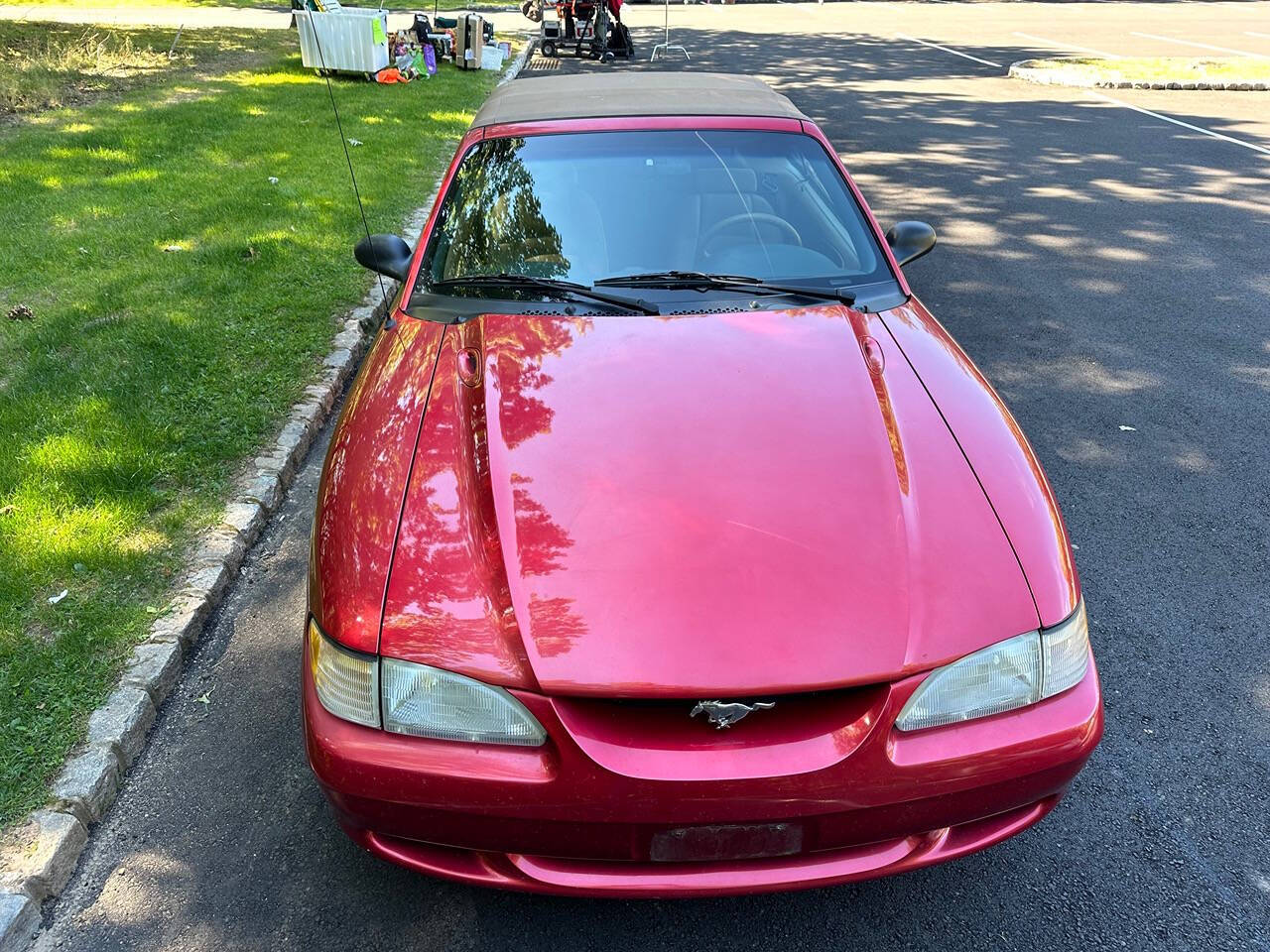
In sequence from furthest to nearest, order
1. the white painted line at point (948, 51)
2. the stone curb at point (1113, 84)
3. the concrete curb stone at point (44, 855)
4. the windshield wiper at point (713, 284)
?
the white painted line at point (948, 51) < the stone curb at point (1113, 84) < the windshield wiper at point (713, 284) < the concrete curb stone at point (44, 855)

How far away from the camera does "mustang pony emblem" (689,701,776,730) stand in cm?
175

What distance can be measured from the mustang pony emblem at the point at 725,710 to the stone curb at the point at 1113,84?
49.5 ft

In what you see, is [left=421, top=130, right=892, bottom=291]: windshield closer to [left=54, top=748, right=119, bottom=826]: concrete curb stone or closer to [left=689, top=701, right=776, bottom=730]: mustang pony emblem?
[left=689, top=701, right=776, bottom=730]: mustang pony emblem

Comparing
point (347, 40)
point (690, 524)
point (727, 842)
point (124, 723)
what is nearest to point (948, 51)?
point (347, 40)

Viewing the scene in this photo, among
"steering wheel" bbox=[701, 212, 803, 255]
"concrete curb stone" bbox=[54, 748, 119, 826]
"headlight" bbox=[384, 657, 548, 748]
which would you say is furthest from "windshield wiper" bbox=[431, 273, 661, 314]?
"concrete curb stone" bbox=[54, 748, 119, 826]

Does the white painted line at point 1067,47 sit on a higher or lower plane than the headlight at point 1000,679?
higher

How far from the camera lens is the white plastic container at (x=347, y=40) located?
38.7 feet

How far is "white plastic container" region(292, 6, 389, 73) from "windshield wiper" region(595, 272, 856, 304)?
1065 centimetres

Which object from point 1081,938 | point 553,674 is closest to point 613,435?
point 553,674

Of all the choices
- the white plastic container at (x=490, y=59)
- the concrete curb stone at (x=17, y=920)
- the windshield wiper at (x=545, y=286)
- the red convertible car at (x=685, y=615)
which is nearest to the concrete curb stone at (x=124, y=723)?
the concrete curb stone at (x=17, y=920)

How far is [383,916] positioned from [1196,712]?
2.37 metres

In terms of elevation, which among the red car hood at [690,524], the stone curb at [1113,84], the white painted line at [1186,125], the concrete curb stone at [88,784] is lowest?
the concrete curb stone at [88,784]

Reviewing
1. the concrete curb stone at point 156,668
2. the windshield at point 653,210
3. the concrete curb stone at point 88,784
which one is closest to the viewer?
the concrete curb stone at point 88,784

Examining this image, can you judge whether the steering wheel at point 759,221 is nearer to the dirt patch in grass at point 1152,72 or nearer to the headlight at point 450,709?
the headlight at point 450,709
